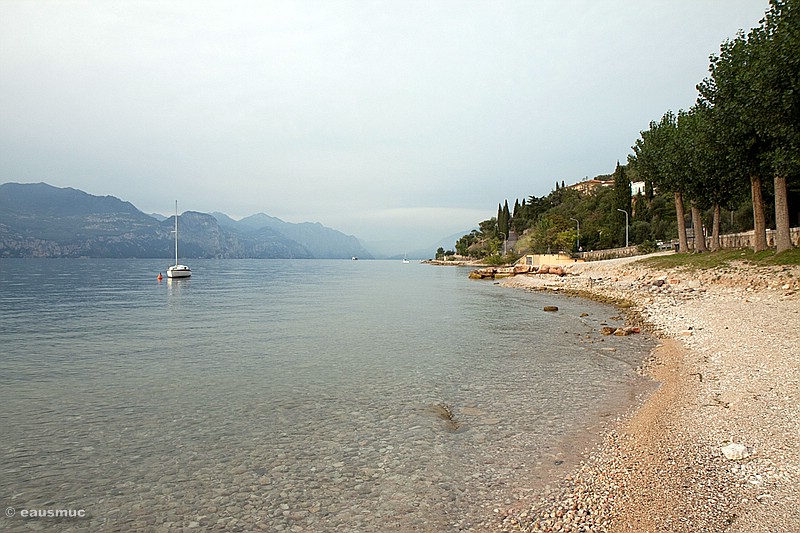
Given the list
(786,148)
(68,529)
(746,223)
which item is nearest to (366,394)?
(68,529)

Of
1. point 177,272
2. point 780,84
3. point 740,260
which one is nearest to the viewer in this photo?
point 780,84

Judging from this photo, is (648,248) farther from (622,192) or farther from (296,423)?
(296,423)

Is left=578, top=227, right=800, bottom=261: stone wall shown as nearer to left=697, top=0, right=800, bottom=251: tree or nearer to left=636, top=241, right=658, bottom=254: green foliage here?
left=636, top=241, right=658, bottom=254: green foliage

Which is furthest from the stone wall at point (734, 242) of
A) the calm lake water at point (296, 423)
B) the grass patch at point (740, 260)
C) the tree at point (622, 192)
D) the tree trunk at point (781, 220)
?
the calm lake water at point (296, 423)

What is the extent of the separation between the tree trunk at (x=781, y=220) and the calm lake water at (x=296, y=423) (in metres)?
18.2

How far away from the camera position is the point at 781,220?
102 feet

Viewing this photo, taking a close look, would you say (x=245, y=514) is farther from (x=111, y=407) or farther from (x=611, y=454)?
(x=111, y=407)

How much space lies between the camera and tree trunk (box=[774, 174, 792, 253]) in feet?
100

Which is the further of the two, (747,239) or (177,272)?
(177,272)

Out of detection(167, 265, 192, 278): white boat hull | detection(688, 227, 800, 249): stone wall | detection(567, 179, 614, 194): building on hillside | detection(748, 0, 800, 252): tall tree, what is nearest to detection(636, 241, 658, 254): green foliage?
detection(688, 227, 800, 249): stone wall

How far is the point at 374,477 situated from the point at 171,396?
7.50 meters

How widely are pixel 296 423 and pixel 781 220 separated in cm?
3540

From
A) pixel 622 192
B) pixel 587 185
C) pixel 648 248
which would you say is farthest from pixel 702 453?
pixel 587 185

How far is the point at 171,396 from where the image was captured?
12547 millimetres
